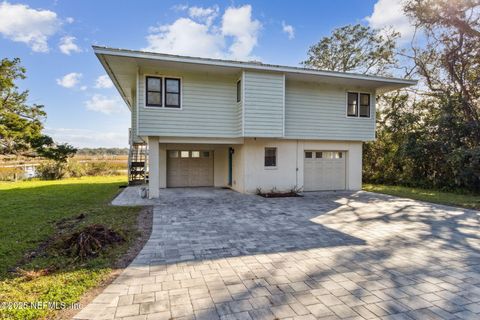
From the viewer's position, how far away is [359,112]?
40.1ft

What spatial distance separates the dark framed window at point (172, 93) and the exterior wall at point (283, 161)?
3275mm

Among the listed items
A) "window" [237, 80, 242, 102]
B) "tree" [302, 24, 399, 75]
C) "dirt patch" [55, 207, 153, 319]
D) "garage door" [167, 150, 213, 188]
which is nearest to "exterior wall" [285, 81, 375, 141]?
"window" [237, 80, 242, 102]

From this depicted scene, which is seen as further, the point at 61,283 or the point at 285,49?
the point at 285,49

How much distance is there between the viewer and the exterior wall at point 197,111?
9.43 m

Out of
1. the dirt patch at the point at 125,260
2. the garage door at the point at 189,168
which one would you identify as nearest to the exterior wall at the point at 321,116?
the garage door at the point at 189,168

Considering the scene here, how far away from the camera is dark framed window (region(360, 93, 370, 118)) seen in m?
12.3

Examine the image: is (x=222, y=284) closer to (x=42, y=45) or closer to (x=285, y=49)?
(x=285, y=49)

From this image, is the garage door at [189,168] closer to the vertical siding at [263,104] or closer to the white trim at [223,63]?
the vertical siding at [263,104]

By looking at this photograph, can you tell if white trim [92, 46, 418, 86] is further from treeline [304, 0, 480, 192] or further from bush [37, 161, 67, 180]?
bush [37, 161, 67, 180]

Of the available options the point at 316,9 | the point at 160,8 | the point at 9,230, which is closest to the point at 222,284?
the point at 9,230

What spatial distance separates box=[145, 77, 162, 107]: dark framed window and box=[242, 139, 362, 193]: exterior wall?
12.6ft

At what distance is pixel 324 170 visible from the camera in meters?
12.5

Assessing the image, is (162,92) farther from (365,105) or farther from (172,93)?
(365,105)

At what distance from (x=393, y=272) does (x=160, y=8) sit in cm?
1105
